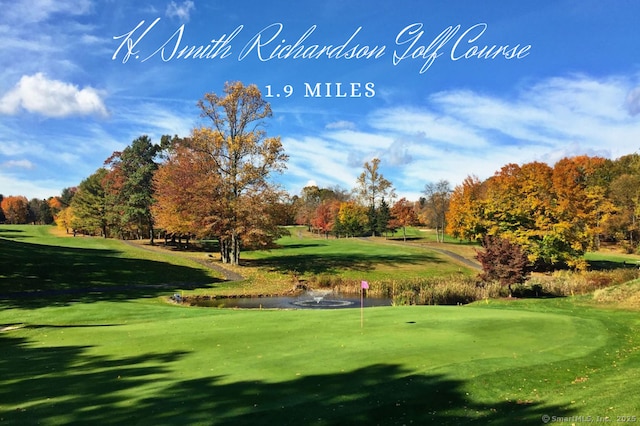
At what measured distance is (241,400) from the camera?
819 cm

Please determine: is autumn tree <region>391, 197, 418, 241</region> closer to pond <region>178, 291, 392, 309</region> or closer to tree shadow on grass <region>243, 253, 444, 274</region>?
tree shadow on grass <region>243, 253, 444, 274</region>

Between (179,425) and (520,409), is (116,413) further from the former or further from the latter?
(520,409)

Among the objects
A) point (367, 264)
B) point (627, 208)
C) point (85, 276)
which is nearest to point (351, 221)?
point (367, 264)

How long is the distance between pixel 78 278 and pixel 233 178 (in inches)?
613

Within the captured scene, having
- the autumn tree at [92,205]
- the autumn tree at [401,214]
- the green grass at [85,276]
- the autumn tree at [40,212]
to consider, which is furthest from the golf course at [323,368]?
the autumn tree at [40,212]

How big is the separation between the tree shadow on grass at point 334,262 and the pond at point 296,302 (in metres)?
10.4

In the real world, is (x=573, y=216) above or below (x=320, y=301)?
above

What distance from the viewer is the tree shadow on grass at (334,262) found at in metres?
46.7

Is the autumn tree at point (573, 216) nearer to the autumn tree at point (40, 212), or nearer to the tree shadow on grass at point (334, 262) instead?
the tree shadow on grass at point (334, 262)

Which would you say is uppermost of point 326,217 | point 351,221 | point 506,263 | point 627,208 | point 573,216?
point 627,208

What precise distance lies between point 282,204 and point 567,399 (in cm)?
3623

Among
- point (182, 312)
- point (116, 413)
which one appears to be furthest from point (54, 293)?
point (116, 413)

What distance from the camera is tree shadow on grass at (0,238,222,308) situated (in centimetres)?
2764

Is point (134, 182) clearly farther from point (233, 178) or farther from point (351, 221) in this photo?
point (351, 221)
